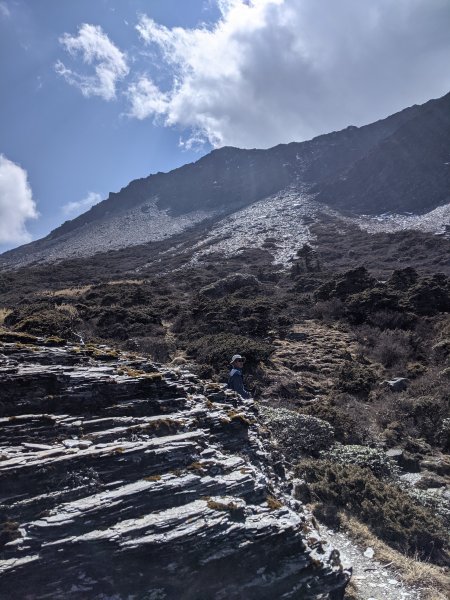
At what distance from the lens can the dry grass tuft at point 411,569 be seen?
19.8 ft

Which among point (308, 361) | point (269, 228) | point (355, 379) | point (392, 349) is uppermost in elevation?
point (269, 228)

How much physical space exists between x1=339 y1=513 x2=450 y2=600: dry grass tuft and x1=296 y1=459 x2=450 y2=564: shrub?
0.23 m

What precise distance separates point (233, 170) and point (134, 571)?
115 meters

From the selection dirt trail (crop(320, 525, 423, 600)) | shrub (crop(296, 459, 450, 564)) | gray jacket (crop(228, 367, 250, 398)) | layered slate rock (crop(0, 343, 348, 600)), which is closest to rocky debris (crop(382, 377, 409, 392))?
shrub (crop(296, 459, 450, 564))

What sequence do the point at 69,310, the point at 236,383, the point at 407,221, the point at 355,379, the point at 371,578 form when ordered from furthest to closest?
the point at 407,221 < the point at 69,310 < the point at 355,379 < the point at 236,383 < the point at 371,578

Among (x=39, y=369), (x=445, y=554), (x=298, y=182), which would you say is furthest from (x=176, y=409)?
(x=298, y=182)

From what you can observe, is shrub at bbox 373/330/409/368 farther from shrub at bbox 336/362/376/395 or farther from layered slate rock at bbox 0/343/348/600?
layered slate rock at bbox 0/343/348/600

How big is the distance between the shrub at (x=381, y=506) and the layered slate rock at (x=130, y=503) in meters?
1.44

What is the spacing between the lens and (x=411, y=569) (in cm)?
638

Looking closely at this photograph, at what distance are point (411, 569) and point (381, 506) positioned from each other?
1.41m

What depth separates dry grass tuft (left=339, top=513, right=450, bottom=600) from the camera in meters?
6.02

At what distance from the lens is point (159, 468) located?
597 cm

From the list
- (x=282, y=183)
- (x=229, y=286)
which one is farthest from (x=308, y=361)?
(x=282, y=183)

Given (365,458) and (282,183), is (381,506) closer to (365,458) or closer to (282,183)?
(365,458)
